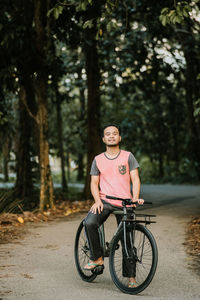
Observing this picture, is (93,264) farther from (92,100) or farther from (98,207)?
(92,100)

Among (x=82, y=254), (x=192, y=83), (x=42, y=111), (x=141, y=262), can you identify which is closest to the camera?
(x=141, y=262)

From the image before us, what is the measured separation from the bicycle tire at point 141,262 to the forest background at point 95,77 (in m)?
3.30

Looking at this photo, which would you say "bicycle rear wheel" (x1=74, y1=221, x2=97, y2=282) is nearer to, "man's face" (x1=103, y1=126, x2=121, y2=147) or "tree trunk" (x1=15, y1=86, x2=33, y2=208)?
"man's face" (x1=103, y1=126, x2=121, y2=147)

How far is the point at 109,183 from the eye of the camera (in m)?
5.92

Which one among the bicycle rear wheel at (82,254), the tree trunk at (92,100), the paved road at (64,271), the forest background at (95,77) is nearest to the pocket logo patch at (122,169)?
the bicycle rear wheel at (82,254)

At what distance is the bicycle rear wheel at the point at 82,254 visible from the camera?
20.8 feet

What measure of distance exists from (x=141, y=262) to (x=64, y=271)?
5.11 ft

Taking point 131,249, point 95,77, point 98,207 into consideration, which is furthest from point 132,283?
point 95,77

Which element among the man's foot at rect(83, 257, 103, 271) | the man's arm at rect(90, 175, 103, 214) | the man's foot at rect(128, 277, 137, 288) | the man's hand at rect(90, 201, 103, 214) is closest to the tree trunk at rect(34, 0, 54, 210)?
the man's foot at rect(83, 257, 103, 271)

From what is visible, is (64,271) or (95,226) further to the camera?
(64,271)

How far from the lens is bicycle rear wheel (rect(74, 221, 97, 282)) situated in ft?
20.8

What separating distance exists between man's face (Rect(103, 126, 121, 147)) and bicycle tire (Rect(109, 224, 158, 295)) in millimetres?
949

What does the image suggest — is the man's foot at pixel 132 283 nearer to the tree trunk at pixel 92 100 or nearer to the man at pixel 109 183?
the man at pixel 109 183

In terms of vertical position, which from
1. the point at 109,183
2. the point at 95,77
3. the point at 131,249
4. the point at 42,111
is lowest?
the point at 131,249
